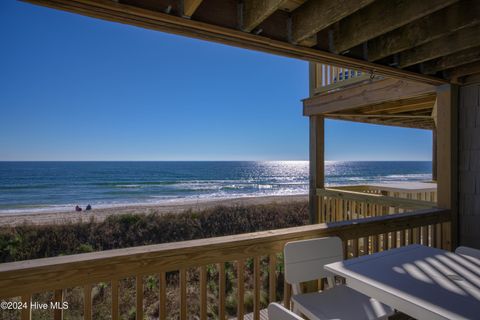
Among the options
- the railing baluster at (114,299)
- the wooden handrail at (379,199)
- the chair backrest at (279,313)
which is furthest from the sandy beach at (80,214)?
the chair backrest at (279,313)

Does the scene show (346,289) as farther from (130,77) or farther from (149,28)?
(130,77)

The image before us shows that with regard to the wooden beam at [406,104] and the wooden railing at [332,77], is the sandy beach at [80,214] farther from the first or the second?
the wooden beam at [406,104]

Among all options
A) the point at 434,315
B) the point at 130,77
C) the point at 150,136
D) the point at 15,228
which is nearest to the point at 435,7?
the point at 434,315

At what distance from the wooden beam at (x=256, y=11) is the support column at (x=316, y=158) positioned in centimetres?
322

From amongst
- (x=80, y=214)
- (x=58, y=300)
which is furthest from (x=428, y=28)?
(x=80, y=214)

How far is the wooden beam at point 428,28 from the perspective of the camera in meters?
1.47

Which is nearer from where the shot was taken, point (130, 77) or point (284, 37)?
point (284, 37)

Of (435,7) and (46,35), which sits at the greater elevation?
(46,35)

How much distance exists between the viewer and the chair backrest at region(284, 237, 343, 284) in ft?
5.34

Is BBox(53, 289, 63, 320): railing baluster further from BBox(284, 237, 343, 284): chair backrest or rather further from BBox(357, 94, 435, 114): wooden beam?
BBox(357, 94, 435, 114): wooden beam

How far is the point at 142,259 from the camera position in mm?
1246

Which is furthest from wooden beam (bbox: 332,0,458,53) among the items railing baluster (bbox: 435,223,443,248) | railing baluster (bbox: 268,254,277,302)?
railing baluster (bbox: 435,223,443,248)

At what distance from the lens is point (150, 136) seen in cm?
3331

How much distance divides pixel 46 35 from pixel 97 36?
356cm
